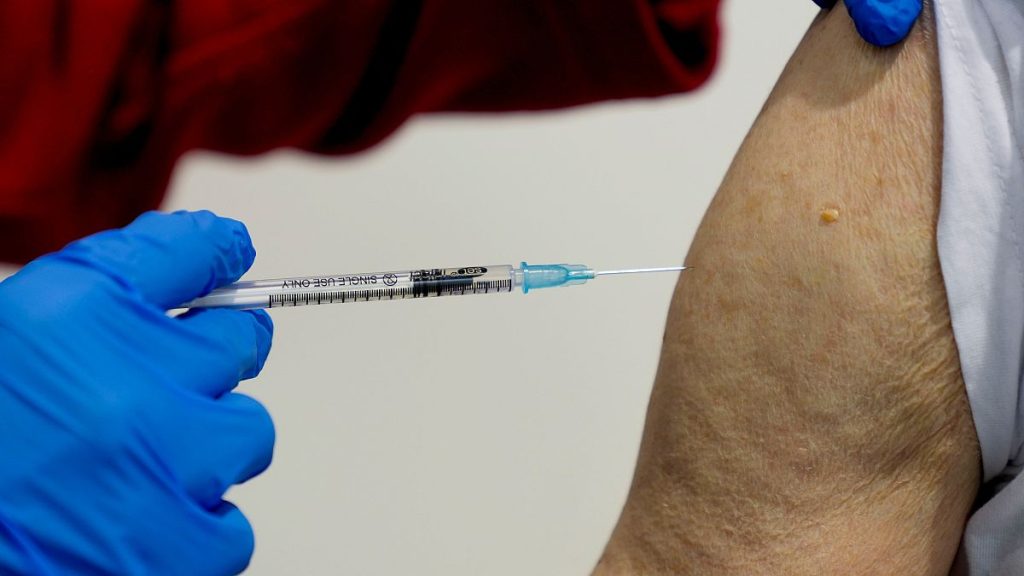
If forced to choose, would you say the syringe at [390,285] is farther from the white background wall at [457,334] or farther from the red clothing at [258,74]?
the white background wall at [457,334]

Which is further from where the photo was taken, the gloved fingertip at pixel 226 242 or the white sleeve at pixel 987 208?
the gloved fingertip at pixel 226 242

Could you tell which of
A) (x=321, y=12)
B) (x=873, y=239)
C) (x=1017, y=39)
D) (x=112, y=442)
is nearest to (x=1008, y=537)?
(x=873, y=239)

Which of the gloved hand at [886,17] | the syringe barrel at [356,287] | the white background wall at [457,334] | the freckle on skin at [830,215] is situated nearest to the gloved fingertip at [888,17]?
the gloved hand at [886,17]

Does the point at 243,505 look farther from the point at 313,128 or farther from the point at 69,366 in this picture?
the point at 69,366

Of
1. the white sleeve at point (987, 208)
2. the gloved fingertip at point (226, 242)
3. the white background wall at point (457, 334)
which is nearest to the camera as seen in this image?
the white sleeve at point (987, 208)

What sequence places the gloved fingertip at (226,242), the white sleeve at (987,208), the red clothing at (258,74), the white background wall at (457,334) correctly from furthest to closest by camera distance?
the white background wall at (457,334) → the red clothing at (258,74) → the gloved fingertip at (226,242) → the white sleeve at (987,208)

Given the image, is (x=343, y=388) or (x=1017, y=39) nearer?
(x=1017, y=39)

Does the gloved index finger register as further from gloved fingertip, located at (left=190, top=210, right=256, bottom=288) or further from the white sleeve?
the white sleeve
